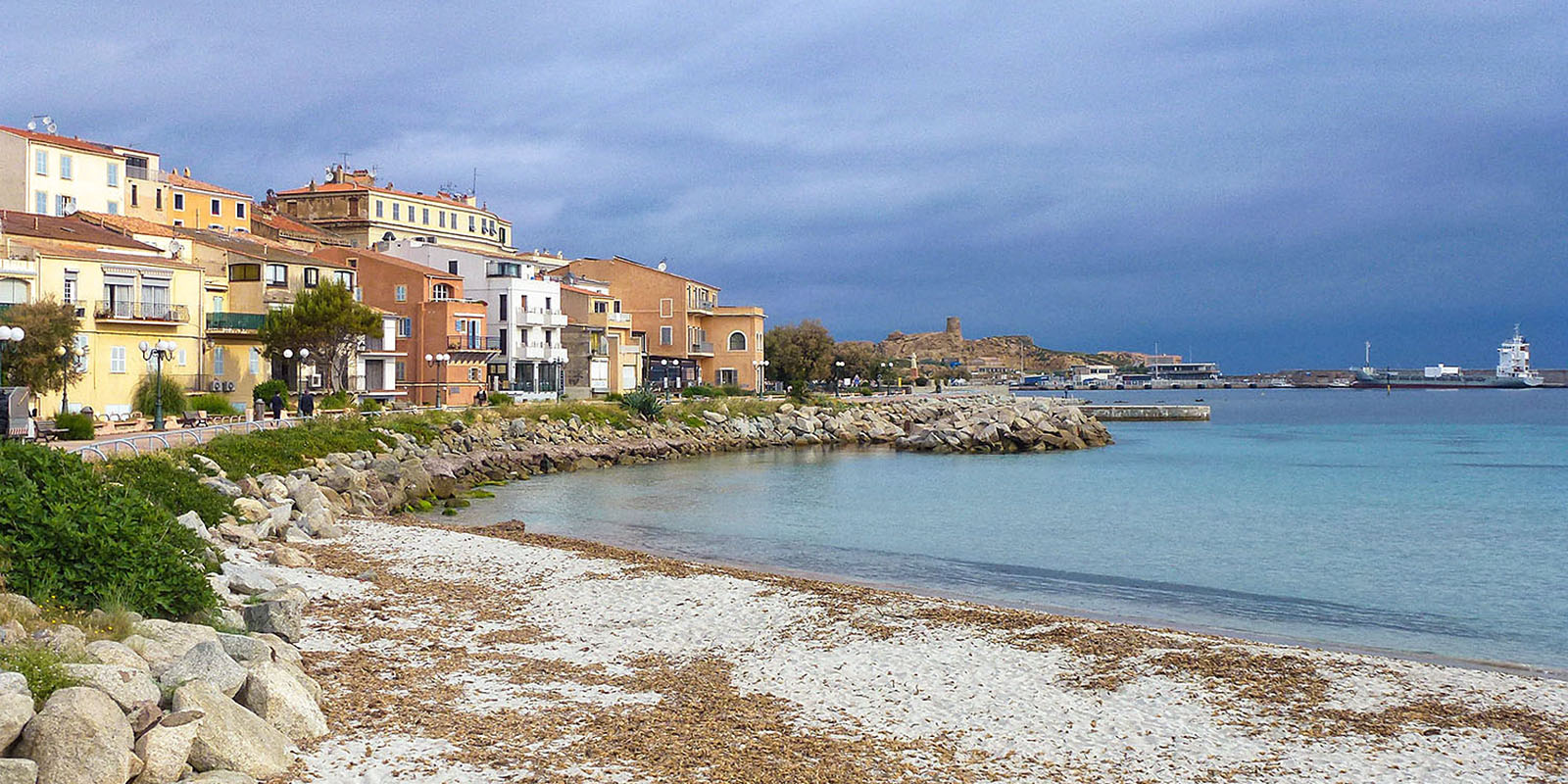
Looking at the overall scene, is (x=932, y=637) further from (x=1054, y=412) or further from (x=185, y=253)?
(x=1054, y=412)

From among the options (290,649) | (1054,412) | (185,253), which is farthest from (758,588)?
(1054,412)

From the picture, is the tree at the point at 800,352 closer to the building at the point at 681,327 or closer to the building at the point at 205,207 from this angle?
the building at the point at 681,327

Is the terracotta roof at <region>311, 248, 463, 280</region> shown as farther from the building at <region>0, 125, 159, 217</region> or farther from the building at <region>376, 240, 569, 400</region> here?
the building at <region>0, 125, 159, 217</region>

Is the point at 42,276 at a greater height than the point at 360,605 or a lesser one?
greater

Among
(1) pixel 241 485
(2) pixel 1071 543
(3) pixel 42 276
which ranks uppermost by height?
(3) pixel 42 276

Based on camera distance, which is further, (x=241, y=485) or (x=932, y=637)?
(x=241, y=485)

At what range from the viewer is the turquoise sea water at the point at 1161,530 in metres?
18.3

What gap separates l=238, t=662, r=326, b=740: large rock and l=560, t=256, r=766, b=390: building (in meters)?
68.0

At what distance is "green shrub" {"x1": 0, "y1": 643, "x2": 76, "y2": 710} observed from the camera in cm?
702

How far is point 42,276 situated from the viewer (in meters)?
36.9

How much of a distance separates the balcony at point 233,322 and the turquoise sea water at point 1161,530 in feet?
48.3

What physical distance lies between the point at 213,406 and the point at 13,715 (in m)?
33.9

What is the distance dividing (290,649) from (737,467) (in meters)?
37.4

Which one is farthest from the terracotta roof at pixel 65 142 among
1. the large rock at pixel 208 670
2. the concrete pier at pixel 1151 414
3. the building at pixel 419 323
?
the concrete pier at pixel 1151 414
